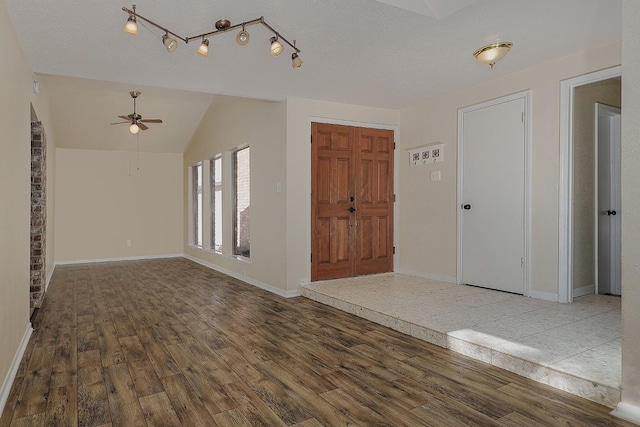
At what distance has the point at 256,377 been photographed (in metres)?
2.42

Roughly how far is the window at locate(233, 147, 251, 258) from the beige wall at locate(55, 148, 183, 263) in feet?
10.3

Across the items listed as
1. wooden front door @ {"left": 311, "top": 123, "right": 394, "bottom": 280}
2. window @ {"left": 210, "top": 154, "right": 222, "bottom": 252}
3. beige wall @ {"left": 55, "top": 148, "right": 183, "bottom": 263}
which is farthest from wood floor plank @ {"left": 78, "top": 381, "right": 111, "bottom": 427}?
beige wall @ {"left": 55, "top": 148, "right": 183, "bottom": 263}

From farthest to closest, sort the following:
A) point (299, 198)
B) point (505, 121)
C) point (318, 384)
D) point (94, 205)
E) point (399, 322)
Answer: point (94, 205)
point (299, 198)
point (505, 121)
point (399, 322)
point (318, 384)

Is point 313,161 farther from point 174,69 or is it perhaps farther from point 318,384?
point 318,384

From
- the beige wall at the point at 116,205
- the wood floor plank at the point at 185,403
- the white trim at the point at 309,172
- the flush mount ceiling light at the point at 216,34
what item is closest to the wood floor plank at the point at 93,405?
the wood floor plank at the point at 185,403

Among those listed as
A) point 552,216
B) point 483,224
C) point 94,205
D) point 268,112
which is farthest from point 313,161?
point 94,205

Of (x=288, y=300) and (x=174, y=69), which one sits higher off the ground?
(x=174, y=69)

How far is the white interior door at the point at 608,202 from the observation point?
427cm

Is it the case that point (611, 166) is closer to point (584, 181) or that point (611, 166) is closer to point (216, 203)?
point (584, 181)

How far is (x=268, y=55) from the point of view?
134 inches

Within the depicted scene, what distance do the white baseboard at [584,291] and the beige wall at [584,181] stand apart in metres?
0.02

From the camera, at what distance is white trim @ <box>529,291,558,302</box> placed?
12.3 ft

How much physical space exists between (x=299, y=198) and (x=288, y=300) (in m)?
1.23

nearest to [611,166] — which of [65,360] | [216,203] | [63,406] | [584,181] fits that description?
[584,181]
